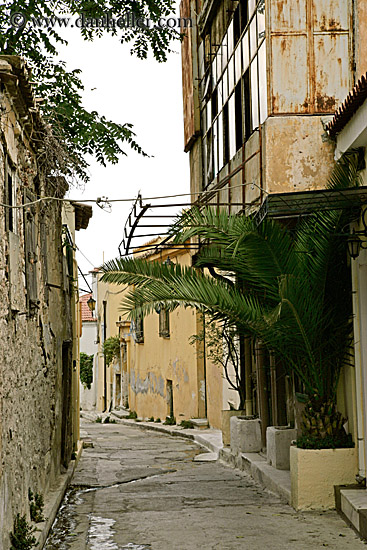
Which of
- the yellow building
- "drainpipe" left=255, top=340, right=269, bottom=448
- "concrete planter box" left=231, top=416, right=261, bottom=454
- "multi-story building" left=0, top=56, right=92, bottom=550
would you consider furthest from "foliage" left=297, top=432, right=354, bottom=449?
the yellow building

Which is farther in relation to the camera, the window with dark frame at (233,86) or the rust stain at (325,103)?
the window with dark frame at (233,86)

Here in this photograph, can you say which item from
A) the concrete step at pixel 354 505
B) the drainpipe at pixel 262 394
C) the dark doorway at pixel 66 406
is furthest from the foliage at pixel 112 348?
the concrete step at pixel 354 505

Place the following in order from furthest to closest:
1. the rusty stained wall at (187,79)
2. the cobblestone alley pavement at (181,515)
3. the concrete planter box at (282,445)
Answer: the rusty stained wall at (187,79)
the concrete planter box at (282,445)
the cobblestone alley pavement at (181,515)

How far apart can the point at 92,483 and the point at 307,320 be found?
17.0ft

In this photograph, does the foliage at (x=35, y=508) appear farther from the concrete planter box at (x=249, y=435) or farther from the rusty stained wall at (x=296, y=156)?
the concrete planter box at (x=249, y=435)

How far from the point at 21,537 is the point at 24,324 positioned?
2.04m

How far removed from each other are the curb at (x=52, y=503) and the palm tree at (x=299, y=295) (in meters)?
2.52

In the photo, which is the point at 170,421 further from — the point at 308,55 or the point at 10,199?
the point at 10,199

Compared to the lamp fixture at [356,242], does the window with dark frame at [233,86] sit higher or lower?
higher

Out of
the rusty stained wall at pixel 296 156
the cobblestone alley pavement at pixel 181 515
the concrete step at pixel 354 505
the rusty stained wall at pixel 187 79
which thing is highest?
the rusty stained wall at pixel 187 79

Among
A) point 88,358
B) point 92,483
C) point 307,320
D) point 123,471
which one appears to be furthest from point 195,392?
point 88,358

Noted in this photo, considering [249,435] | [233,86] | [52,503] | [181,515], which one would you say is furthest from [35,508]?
[233,86]

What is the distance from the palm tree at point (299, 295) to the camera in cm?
918

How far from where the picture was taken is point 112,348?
3588 centimetres
